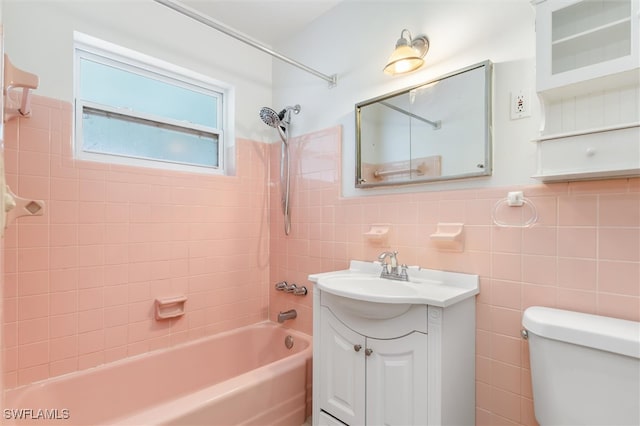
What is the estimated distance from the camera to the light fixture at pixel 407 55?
1448mm

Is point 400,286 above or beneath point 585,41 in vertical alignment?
beneath

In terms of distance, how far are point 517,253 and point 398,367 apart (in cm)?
64

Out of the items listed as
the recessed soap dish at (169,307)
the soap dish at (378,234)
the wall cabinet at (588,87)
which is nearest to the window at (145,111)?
the recessed soap dish at (169,307)

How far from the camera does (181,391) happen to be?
1.84m

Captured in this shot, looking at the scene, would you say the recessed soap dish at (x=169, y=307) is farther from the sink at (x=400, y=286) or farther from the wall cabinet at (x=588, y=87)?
the wall cabinet at (x=588, y=87)

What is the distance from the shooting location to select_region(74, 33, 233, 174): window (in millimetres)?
1707

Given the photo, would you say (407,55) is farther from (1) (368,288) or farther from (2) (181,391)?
(2) (181,391)

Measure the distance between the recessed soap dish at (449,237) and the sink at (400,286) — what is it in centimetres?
11

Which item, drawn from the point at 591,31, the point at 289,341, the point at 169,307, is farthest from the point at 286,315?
the point at 591,31

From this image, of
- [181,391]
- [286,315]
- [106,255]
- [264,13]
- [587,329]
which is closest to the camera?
[587,329]

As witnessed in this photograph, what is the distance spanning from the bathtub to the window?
1.12m

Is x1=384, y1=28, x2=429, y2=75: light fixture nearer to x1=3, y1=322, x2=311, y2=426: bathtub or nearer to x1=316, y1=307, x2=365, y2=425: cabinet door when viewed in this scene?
x1=316, y1=307, x2=365, y2=425: cabinet door

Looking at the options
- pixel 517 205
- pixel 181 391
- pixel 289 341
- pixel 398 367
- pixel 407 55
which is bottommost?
pixel 181 391

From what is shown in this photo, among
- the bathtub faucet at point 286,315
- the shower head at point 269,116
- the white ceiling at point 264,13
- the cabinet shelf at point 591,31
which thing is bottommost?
the bathtub faucet at point 286,315
